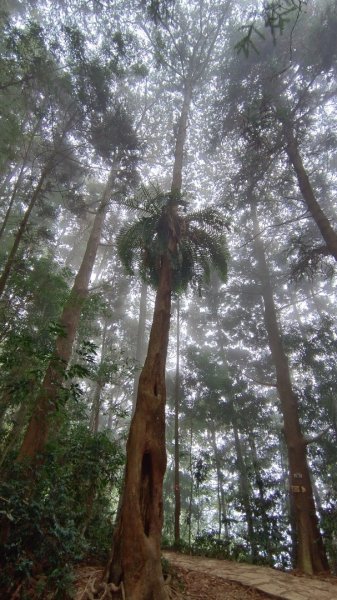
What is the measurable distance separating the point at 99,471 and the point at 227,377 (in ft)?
28.6

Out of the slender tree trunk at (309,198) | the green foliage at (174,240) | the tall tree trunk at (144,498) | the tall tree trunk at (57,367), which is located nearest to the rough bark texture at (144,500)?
the tall tree trunk at (144,498)

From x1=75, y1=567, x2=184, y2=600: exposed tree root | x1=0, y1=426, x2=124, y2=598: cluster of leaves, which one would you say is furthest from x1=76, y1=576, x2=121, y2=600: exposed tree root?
x1=0, y1=426, x2=124, y2=598: cluster of leaves

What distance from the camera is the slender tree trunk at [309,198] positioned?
7384 mm

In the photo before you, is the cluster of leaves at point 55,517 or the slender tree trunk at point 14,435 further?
the slender tree trunk at point 14,435

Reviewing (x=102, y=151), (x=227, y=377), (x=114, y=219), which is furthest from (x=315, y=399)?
(x=114, y=219)

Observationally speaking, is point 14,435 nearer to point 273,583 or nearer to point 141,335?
point 273,583

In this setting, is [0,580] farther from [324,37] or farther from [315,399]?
[324,37]

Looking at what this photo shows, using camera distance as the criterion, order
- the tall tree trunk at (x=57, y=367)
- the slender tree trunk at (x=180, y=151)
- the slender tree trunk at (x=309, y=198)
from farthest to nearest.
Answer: the slender tree trunk at (x=180, y=151), the slender tree trunk at (x=309, y=198), the tall tree trunk at (x=57, y=367)

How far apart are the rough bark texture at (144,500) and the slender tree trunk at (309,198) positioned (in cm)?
458

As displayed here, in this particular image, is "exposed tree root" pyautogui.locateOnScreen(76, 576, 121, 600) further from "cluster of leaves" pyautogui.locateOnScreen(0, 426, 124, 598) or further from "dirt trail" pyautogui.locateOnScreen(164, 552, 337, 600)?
"dirt trail" pyautogui.locateOnScreen(164, 552, 337, 600)

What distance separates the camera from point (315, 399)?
11.7 metres

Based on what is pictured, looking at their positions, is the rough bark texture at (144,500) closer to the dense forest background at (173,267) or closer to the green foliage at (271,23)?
the dense forest background at (173,267)

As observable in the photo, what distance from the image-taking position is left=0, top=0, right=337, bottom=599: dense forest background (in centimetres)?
505

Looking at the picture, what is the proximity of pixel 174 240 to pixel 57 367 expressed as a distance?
3556 mm
